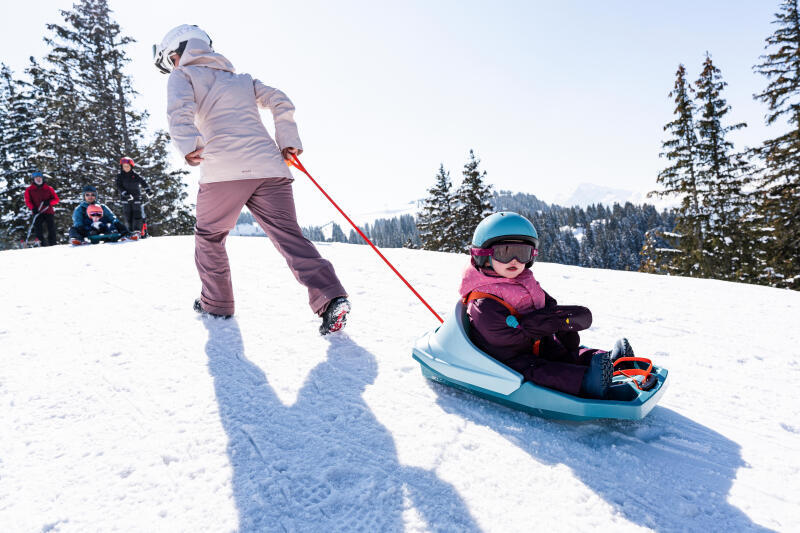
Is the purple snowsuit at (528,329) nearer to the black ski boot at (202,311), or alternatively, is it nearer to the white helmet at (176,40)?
the black ski boot at (202,311)

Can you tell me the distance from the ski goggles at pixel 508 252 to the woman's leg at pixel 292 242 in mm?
1248

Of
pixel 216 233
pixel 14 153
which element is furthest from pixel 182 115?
pixel 14 153

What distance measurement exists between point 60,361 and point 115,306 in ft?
3.90

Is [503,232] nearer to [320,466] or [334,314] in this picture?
[334,314]

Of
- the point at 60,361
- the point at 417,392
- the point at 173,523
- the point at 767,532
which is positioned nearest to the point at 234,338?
the point at 60,361

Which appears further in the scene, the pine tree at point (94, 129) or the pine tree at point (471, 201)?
the pine tree at point (471, 201)

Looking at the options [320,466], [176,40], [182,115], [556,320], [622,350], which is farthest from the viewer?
[176,40]

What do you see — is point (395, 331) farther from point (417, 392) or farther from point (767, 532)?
point (767, 532)

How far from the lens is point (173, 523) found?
4.57 ft

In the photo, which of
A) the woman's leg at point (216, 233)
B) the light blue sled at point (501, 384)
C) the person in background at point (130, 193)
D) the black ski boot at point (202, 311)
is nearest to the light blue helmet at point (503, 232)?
the light blue sled at point (501, 384)

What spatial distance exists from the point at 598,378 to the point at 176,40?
3872mm

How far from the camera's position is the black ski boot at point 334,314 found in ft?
10.1

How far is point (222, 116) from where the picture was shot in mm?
3113

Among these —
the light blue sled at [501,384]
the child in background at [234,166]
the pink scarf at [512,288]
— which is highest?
the child in background at [234,166]
